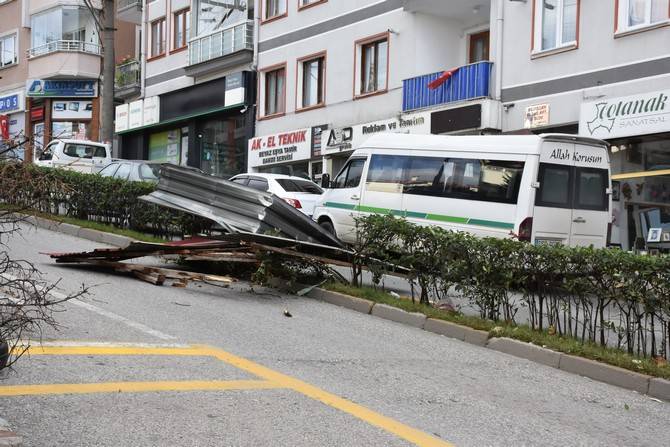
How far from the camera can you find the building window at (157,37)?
3469 centimetres

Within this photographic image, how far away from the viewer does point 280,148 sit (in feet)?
89.5

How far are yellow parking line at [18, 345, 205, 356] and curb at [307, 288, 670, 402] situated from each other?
3.25 meters

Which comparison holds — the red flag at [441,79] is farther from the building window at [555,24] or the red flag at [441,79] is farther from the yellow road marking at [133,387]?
the yellow road marking at [133,387]

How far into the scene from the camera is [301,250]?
10.9m

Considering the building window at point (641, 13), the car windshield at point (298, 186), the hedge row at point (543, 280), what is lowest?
the hedge row at point (543, 280)

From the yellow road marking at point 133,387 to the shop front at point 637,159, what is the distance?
1240 cm

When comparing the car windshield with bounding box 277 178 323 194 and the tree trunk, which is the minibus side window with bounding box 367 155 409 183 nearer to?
the car windshield with bounding box 277 178 323 194

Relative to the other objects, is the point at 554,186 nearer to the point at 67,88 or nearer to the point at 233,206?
the point at 233,206

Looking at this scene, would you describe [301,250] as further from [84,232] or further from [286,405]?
[84,232]

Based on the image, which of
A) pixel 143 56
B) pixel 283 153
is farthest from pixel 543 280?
pixel 143 56

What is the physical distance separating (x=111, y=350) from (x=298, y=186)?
11.8m

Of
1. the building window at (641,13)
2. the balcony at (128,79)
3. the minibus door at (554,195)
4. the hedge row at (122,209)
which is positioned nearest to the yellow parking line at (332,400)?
the hedge row at (122,209)

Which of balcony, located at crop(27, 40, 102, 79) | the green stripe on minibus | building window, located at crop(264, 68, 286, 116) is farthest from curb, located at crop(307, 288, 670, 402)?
balcony, located at crop(27, 40, 102, 79)

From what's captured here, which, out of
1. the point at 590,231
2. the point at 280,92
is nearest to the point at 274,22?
the point at 280,92
